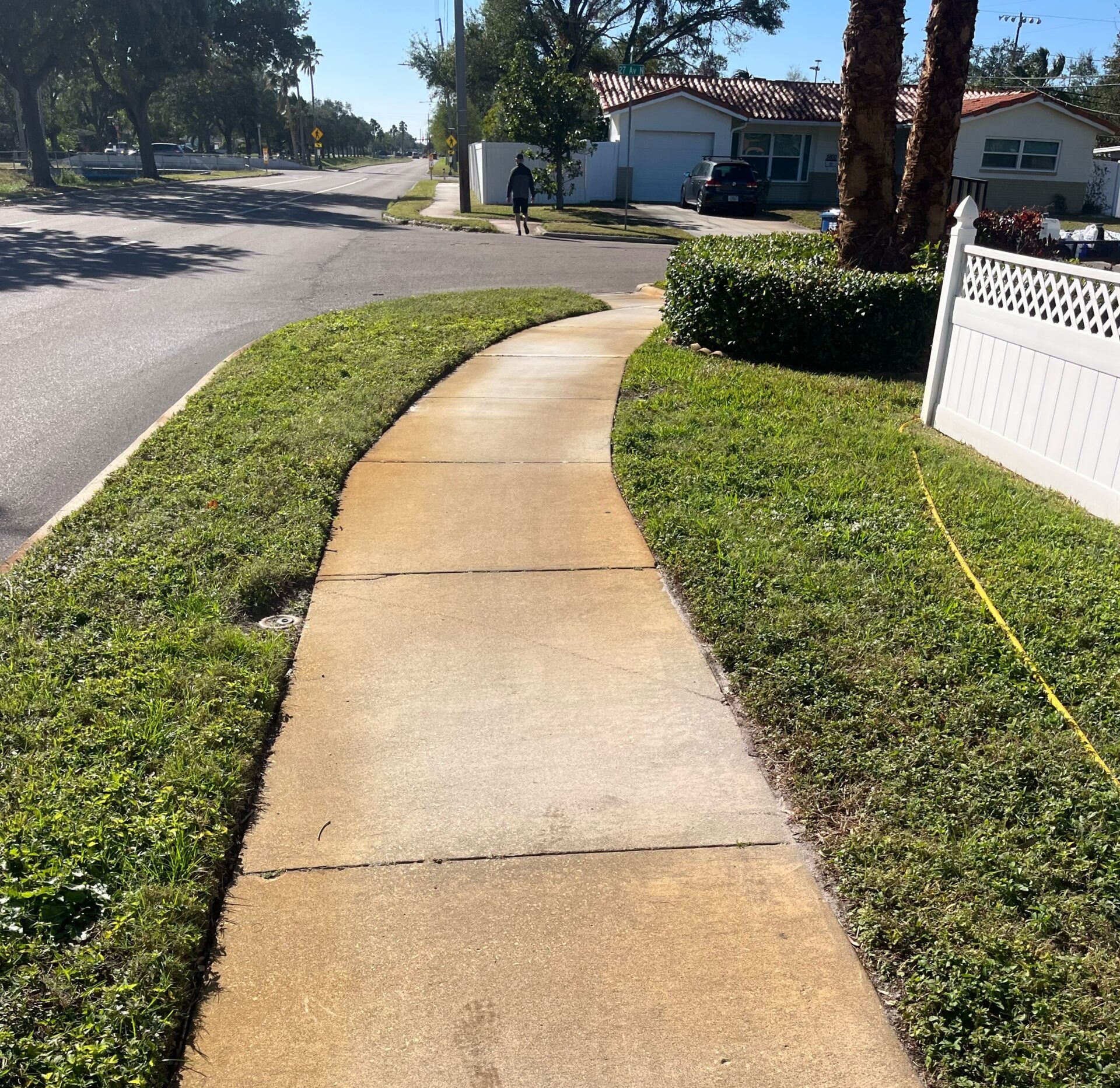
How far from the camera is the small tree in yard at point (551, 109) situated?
2898 centimetres

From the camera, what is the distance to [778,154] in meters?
37.5

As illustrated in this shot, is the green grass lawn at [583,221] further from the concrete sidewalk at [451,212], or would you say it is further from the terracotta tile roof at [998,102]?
the terracotta tile roof at [998,102]

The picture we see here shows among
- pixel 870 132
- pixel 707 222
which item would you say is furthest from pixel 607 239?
pixel 870 132

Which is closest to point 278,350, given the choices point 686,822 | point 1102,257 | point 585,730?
point 585,730

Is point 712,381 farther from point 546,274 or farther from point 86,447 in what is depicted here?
point 546,274

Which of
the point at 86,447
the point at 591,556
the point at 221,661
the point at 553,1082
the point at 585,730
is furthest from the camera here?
the point at 86,447

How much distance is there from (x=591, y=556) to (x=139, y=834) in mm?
2763

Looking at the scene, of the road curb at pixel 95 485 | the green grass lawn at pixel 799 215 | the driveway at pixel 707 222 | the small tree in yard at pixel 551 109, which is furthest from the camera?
the green grass lawn at pixel 799 215

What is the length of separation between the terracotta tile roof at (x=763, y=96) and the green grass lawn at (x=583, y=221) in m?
5.99

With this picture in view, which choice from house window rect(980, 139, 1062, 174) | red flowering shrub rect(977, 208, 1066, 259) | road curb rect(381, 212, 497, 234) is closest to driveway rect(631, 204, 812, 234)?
road curb rect(381, 212, 497, 234)

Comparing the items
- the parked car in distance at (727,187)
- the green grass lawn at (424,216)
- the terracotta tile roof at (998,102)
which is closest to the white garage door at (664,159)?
the parked car in distance at (727,187)

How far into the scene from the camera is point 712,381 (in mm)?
8656

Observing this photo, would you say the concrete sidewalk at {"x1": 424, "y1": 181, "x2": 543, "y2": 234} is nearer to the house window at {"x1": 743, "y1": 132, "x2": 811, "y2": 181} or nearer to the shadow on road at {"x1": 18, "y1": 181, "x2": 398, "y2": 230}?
the shadow on road at {"x1": 18, "y1": 181, "x2": 398, "y2": 230}

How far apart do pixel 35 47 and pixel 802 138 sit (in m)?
28.6
